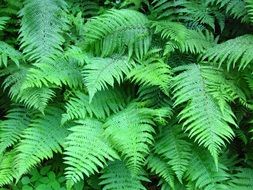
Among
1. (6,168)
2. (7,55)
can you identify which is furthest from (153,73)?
(6,168)

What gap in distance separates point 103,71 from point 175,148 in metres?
0.82

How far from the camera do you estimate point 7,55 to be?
3.57 metres

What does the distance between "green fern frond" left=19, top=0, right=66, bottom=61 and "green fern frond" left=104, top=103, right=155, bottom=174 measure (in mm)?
877

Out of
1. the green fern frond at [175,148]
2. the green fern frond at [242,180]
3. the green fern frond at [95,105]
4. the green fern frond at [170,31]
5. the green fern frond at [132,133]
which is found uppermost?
the green fern frond at [170,31]

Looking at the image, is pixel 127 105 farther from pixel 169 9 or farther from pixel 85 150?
pixel 169 9

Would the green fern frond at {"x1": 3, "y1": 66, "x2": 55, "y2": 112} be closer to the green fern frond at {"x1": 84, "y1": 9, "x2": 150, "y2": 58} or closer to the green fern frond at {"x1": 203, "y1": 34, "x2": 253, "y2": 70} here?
the green fern frond at {"x1": 84, "y1": 9, "x2": 150, "y2": 58}

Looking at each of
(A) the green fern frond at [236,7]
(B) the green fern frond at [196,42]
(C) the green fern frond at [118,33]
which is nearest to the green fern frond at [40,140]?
(C) the green fern frond at [118,33]

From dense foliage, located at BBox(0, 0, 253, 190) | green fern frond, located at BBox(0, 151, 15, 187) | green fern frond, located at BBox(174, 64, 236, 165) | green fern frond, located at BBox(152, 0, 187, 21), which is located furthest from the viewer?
green fern frond, located at BBox(152, 0, 187, 21)

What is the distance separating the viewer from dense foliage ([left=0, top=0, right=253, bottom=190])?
3070 mm

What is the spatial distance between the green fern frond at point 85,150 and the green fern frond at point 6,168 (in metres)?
0.49

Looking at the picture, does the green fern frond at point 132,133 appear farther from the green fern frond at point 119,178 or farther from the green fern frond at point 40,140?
the green fern frond at point 40,140

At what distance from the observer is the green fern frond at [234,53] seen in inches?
126

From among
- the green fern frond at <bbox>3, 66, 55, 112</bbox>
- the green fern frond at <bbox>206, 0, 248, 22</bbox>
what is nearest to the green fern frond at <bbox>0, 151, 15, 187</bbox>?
the green fern frond at <bbox>3, 66, 55, 112</bbox>

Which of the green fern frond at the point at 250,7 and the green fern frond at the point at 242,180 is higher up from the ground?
the green fern frond at the point at 250,7
